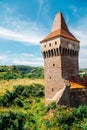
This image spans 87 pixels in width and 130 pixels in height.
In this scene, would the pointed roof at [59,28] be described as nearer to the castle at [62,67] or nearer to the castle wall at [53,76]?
the castle at [62,67]

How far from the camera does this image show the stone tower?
33.5 metres

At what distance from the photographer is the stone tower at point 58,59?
33531 mm

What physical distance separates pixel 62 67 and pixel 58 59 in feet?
4.78

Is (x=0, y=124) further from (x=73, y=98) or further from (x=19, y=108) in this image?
(x=73, y=98)

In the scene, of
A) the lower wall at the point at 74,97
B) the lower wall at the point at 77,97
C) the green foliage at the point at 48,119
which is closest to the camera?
the green foliage at the point at 48,119

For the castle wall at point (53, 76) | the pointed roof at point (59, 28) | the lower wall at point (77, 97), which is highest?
the pointed roof at point (59, 28)

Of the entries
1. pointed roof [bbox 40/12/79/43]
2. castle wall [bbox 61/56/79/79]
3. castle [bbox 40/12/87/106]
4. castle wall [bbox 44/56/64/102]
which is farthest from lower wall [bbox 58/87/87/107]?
pointed roof [bbox 40/12/79/43]

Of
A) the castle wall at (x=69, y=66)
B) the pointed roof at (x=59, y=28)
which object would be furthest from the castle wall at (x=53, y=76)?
the pointed roof at (x=59, y=28)

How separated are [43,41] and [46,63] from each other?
12.5 feet

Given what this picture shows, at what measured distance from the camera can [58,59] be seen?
3419 centimetres

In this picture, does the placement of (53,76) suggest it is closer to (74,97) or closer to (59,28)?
(74,97)

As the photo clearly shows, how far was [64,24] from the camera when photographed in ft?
125

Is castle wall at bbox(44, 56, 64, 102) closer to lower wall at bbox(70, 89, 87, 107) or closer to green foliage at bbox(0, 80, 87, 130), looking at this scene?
lower wall at bbox(70, 89, 87, 107)

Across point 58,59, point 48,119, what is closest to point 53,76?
point 58,59
